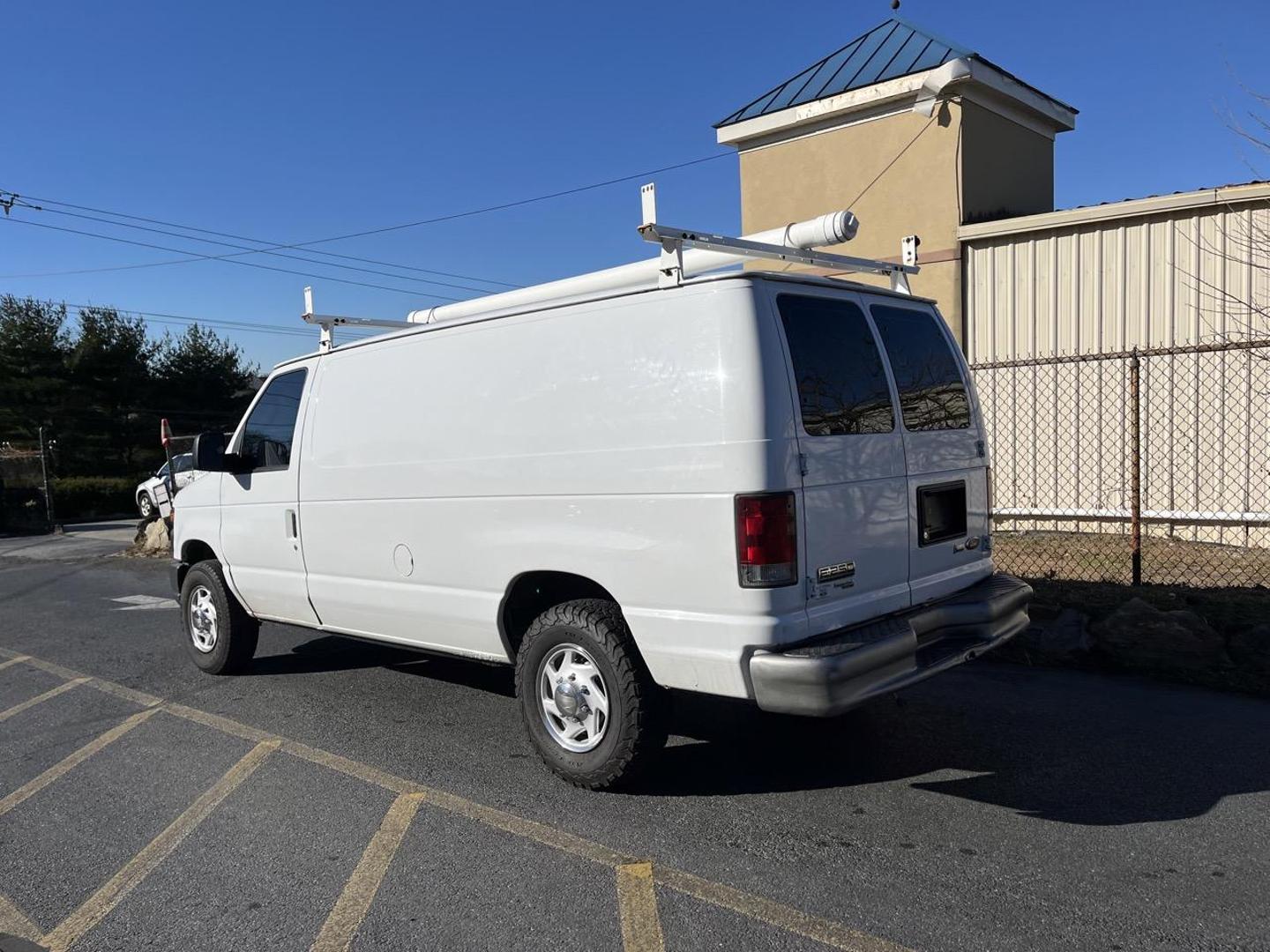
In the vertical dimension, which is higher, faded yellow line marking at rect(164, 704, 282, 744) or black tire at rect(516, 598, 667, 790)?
black tire at rect(516, 598, 667, 790)

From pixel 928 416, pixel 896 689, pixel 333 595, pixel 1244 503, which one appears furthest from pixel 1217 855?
pixel 1244 503

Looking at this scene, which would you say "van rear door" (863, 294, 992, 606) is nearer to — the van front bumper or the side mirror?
the van front bumper

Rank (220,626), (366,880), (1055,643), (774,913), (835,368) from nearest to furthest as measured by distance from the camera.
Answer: (774,913) < (366,880) < (835,368) < (1055,643) < (220,626)

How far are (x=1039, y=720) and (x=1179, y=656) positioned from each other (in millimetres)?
1356

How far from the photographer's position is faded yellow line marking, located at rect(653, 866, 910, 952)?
9.86 feet

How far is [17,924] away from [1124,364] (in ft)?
33.1

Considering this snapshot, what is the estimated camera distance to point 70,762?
5027 millimetres

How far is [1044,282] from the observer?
1053 cm

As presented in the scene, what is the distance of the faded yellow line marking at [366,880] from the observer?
317 cm

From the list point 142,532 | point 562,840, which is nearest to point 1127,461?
point 562,840

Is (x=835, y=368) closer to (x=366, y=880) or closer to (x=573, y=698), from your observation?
(x=573, y=698)

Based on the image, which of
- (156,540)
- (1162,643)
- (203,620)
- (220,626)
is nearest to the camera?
(1162,643)

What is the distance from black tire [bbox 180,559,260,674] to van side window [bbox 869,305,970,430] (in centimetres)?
470

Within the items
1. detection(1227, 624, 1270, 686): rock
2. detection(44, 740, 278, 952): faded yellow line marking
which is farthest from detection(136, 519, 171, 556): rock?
detection(1227, 624, 1270, 686): rock
